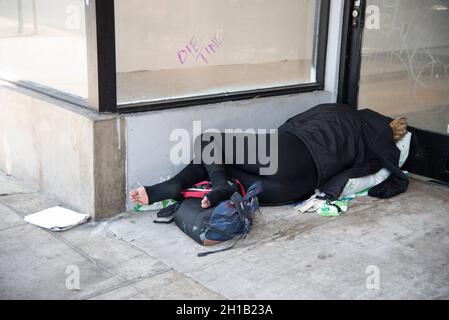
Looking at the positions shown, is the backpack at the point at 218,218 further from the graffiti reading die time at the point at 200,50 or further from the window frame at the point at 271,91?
the graffiti reading die time at the point at 200,50

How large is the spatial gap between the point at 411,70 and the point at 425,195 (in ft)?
3.46

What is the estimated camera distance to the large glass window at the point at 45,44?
13.3ft

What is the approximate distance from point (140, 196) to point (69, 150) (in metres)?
0.65

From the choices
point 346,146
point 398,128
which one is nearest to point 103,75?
point 346,146

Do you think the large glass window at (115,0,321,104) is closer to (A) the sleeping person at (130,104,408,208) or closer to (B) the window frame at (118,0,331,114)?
(B) the window frame at (118,0,331,114)

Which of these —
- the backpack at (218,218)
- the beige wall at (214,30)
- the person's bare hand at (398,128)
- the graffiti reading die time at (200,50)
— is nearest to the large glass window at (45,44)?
the beige wall at (214,30)

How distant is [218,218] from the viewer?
344 cm

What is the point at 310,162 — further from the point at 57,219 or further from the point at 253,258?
the point at 57,219

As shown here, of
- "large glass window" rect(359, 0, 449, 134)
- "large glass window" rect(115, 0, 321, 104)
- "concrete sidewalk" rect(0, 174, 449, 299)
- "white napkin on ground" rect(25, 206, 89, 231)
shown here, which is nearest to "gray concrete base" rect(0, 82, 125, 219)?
"white napkin on ground" rect(25, 206, 89, 231)

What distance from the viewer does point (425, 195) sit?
4348mm

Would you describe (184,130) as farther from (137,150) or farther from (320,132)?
(320,132)

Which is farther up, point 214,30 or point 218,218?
point 214,30

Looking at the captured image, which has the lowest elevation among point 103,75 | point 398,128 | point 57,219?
point 57,219
